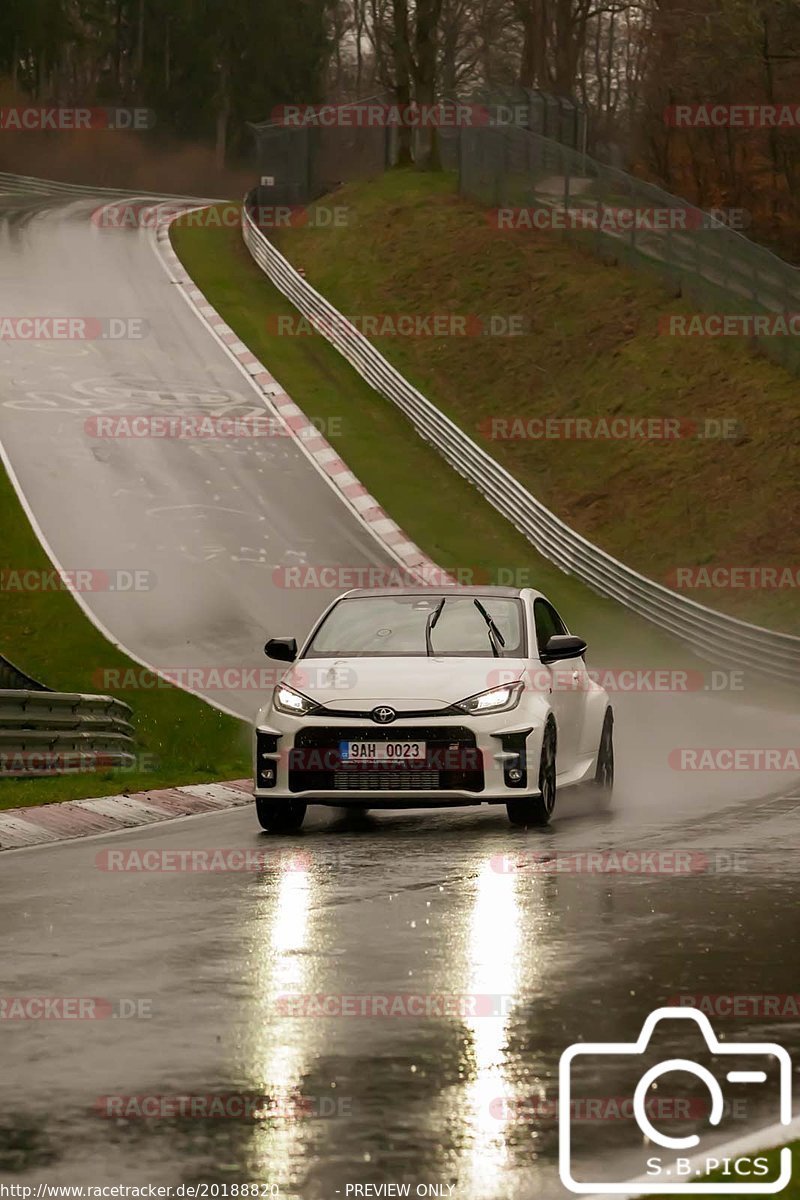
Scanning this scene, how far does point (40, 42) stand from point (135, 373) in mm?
57920

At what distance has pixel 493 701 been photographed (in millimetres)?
13883

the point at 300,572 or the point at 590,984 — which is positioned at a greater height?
the point at 590,984

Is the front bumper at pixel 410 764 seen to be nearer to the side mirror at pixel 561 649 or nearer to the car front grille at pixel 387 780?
the car front grille at pixel 387 780

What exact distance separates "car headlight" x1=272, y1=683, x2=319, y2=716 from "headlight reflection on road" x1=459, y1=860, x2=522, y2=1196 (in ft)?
7.09

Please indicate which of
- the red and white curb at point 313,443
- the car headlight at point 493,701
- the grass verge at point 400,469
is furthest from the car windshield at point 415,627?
the red and white curb at point 313,443

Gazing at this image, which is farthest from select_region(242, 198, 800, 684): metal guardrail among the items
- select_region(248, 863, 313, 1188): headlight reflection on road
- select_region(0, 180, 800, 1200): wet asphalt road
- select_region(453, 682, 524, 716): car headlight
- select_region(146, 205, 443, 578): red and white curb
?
select_region(248, 863, 313, 1188): headlight reflection on road

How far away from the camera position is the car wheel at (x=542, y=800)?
14.0 m

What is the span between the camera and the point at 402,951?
913cm

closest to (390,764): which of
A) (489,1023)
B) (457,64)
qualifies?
(489,1023)

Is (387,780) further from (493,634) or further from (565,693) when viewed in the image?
(565,693)

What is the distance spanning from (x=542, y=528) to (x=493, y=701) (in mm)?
23331

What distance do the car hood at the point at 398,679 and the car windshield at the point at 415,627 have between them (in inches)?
9.4

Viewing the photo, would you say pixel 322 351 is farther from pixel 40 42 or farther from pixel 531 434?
pixel 40 42

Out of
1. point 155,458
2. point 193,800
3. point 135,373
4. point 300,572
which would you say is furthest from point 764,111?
point 193,800
